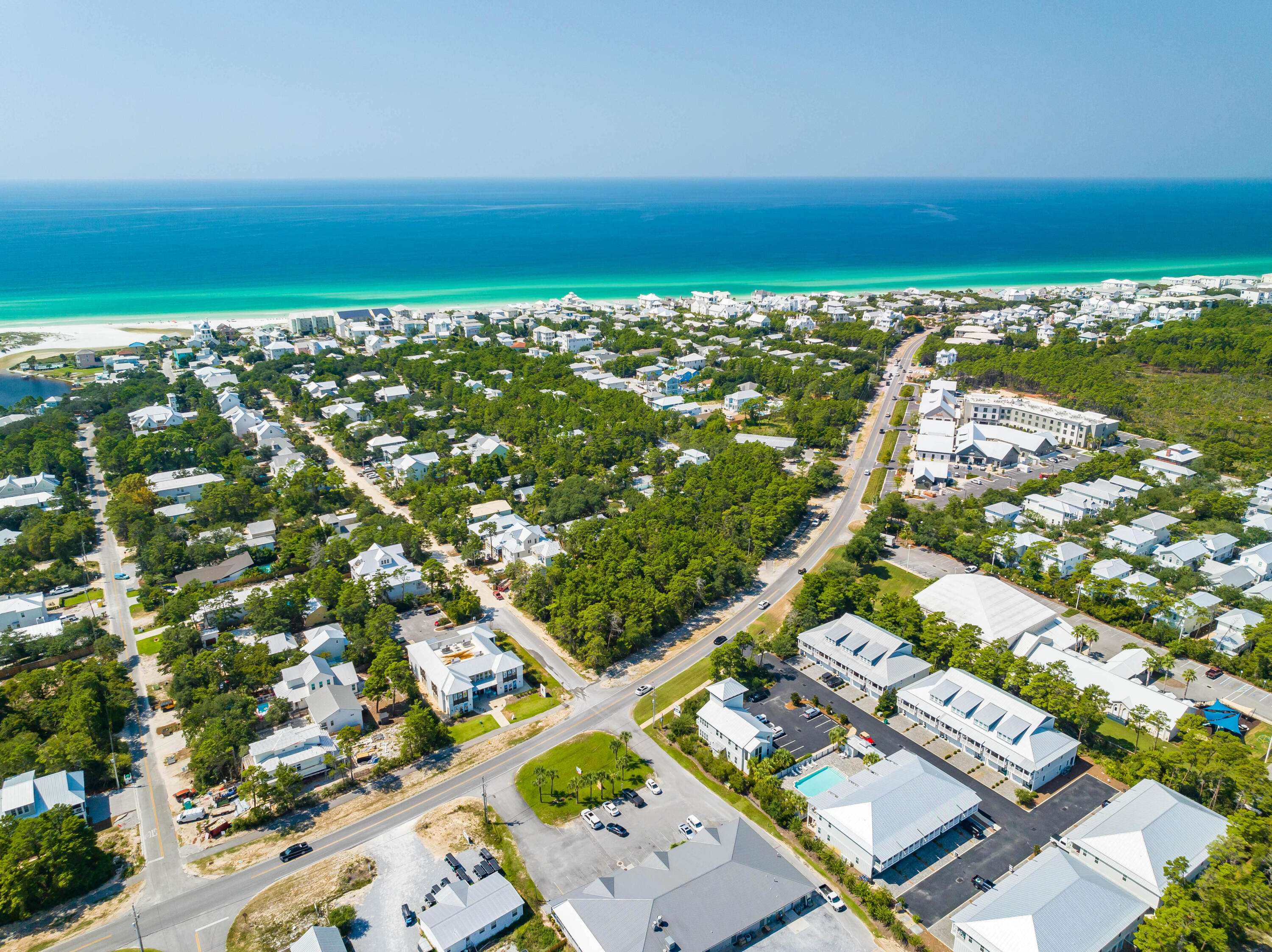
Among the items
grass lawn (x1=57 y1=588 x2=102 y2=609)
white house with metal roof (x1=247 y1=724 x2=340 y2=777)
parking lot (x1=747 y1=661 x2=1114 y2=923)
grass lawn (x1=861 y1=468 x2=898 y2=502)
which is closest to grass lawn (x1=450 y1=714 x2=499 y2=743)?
white house with metal roof (x1=247 y1=724 x2=340 y2=777)

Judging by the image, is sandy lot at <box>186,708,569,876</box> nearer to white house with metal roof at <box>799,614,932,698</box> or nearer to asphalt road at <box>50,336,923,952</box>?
asphalt road at <box>50,336,923,952</box>

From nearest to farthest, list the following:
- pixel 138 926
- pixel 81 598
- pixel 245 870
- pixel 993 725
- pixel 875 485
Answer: pixel 138 926
pixel 245 870
pixel 993 725
pixel 81 598
pixel 875 485

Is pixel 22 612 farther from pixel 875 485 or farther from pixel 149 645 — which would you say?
pixel 875 485

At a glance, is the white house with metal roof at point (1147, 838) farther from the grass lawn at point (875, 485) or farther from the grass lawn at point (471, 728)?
the grass lawn at point (875, 485)

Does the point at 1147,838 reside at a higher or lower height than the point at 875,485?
lower

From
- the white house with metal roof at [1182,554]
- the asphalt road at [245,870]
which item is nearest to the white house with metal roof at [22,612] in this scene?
the asphalt road at [245,870]

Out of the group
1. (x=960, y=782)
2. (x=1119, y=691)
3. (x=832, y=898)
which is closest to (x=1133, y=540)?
(x=1119, y=691)

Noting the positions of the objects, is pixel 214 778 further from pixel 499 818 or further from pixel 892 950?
pixel 892 950
